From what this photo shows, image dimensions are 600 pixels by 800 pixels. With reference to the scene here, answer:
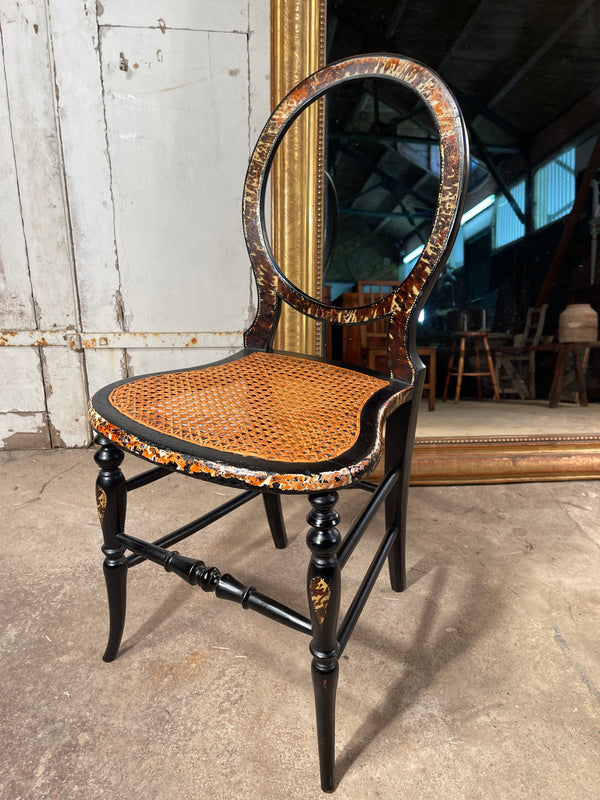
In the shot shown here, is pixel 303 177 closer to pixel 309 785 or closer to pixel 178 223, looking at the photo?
pixel 178 223

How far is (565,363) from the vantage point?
208cm

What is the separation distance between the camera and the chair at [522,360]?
80.0 inches

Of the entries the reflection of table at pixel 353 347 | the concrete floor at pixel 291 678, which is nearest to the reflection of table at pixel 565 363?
the reflection of table at pixel 353 347

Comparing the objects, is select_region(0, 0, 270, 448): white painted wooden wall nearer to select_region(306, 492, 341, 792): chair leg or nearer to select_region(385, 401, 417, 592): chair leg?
select_region(385, 401, 417, 592): chair leg

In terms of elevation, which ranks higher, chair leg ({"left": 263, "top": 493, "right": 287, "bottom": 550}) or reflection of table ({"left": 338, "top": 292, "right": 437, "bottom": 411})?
reflection of table ({"left": 338, "top": 292, "right": 437, "bottom": 411})

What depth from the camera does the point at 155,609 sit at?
99 centimetres

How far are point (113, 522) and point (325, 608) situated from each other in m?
0.42

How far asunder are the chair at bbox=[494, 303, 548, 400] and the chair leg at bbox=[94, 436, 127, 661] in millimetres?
1779

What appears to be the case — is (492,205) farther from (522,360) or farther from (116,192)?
(116,192)

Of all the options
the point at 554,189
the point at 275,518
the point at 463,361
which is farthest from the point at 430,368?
the point at 275,518

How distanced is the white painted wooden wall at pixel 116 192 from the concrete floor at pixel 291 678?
838mm

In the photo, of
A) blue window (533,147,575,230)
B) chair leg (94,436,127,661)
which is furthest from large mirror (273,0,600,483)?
chair leg (94,436,127,661)

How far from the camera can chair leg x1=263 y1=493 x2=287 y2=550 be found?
3.91ft

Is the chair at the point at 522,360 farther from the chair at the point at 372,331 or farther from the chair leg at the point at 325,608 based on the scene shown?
the chair leg at the point at 325,608
